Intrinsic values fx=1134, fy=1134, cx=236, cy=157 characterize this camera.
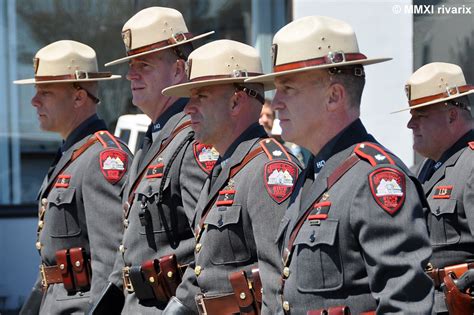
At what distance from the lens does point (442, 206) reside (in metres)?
5.89

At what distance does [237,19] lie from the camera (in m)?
10.1

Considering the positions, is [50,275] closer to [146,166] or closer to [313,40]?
[146,166]

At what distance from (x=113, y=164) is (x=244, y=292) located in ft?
5.01

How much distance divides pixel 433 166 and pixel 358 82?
248 centimetres

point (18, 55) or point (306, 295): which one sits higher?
point (18, 55)

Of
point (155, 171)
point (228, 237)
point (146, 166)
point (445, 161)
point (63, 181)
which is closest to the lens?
point (228, 237)

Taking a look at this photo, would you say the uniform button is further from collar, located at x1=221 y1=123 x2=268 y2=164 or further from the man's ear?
the man's ear

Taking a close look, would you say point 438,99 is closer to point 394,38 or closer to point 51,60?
point 51,60

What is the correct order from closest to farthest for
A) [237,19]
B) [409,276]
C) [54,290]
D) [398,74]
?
[409,276] < [54,290] < [398,74] < [237,19]

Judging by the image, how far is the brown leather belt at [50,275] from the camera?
19.3 ft

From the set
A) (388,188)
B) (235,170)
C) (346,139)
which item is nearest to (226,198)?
(235,170)

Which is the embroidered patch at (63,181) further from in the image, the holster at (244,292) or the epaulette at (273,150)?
the holster at (244,292)

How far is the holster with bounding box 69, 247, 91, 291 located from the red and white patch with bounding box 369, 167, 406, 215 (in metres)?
2.55

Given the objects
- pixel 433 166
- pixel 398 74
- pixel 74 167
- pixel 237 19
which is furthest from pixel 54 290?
pixel 237 19
